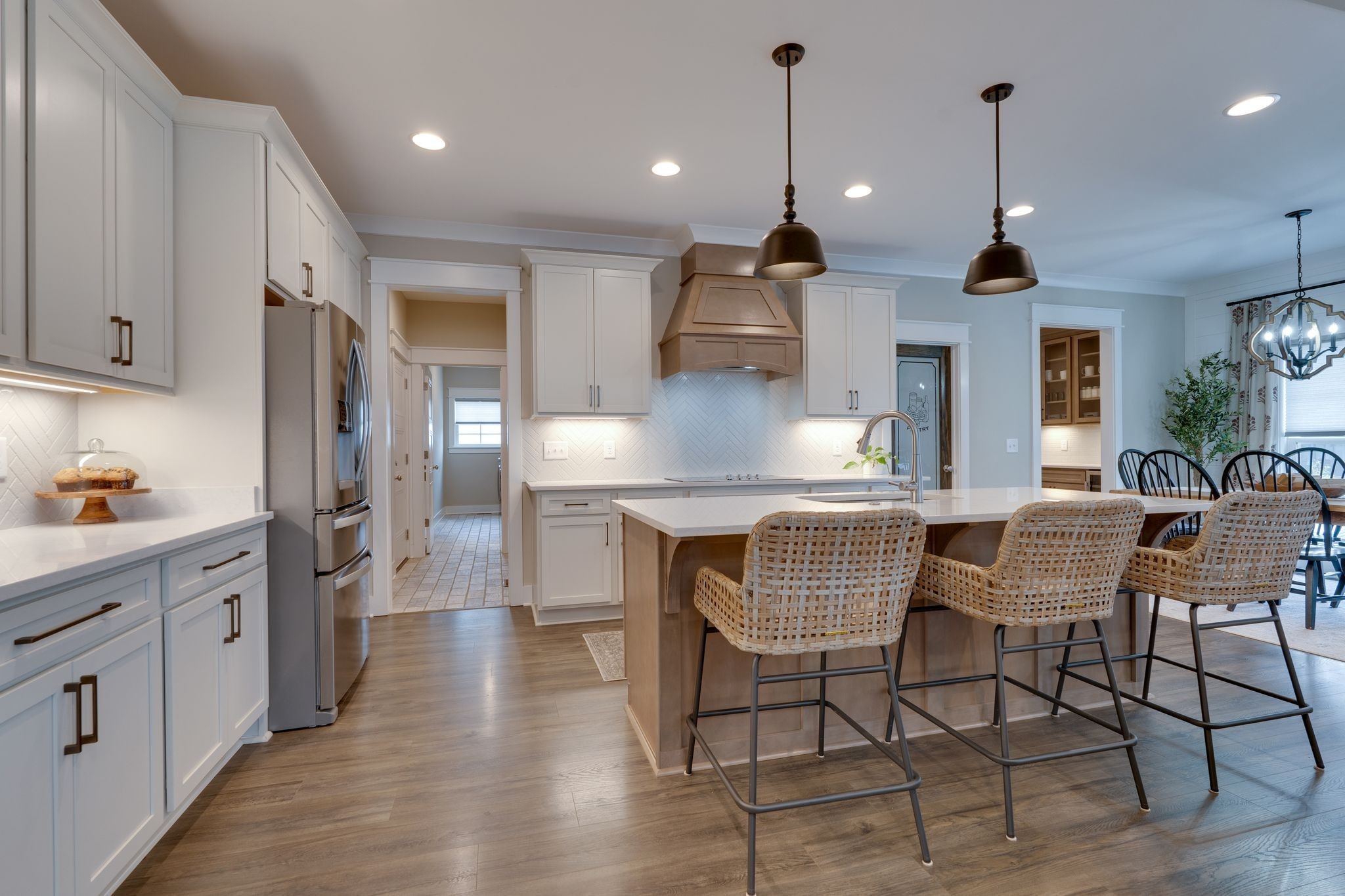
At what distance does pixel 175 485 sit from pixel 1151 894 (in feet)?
11.0

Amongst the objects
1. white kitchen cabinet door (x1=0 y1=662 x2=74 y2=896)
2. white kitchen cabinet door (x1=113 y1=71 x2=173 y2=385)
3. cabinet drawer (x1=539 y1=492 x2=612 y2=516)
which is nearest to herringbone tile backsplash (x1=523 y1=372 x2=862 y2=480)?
cabinet drawer (x1=539 y1=492 x2=612 y2=516)

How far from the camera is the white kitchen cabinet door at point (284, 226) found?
2645 mm

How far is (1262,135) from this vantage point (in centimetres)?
329

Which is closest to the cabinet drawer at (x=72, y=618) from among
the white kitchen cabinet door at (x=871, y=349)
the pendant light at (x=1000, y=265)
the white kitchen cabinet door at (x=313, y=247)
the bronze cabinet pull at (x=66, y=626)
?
the bronze cabinet pull at (x=66, y=626)

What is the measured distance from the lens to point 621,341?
14.8 ft

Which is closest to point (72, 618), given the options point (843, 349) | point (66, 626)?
point (66, 626)

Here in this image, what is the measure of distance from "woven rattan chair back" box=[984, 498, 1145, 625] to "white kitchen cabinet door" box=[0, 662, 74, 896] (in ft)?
7.72

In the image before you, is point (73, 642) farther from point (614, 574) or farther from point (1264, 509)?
point (1264, 509)

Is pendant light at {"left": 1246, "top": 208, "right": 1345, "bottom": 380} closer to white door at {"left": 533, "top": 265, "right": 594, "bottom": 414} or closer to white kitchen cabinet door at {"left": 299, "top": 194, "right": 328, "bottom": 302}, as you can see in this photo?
white door at {"left": 533, "top": 265, "right": 594, "bottom": 414}

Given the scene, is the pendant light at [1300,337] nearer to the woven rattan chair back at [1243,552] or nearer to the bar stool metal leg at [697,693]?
the woven rattan chair back at [1243,552]

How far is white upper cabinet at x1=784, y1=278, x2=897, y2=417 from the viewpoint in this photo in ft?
16.0

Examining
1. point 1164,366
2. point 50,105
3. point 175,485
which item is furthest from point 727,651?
point 1164,366

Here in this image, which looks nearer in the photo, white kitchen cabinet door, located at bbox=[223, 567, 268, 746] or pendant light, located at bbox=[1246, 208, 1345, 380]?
white kitchen cabinet door, located at bbox=[223, 567, 268, 746]

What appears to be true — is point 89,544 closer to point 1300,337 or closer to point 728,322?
point 728,322
